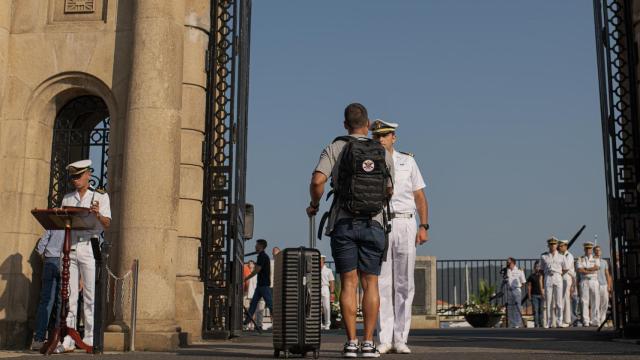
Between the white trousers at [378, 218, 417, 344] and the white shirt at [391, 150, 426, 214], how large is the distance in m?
0.14

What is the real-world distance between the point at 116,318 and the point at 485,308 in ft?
52.5

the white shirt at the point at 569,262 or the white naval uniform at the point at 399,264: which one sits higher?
the white shirt at the point at 569,262

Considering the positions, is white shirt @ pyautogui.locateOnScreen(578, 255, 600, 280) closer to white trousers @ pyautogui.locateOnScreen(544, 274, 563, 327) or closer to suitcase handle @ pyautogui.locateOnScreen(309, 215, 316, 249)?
white trousers @ pyautogui.locateOnScreen(544, 274, 563, 327)

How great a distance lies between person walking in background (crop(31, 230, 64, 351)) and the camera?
36.3 feet

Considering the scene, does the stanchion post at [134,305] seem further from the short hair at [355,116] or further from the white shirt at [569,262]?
the white shirt at [569,262]

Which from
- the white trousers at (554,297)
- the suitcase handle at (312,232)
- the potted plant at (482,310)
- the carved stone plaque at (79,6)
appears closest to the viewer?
the suitcase handle at (312,232)

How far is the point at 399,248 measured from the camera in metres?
9.12

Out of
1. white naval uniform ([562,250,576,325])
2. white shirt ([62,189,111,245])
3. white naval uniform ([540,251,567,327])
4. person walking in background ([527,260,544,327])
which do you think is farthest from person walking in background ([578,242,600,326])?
white shirt ([62,189,111,245])

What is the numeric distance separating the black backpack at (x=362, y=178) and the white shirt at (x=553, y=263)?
15413 mm

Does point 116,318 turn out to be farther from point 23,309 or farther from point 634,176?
point 634,176

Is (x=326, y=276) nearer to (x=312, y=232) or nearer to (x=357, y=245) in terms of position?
(x=312, y=232)

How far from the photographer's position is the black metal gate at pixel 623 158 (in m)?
13.6

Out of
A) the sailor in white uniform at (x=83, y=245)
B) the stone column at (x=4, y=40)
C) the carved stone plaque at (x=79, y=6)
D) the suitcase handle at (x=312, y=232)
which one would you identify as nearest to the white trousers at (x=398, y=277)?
the suitcase handle at (x=312, y=232)

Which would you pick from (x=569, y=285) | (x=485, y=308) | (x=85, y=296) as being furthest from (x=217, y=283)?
(x=485, y=308)
